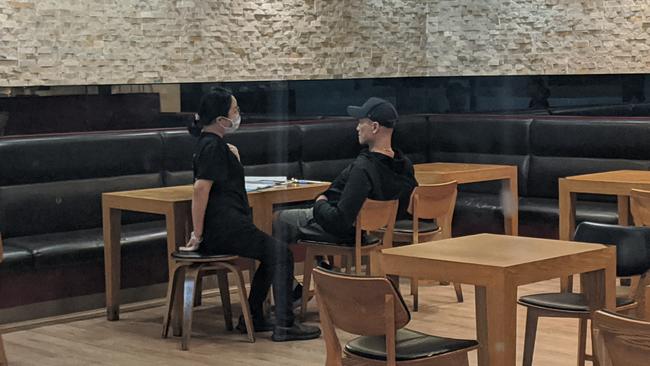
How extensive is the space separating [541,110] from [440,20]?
1363 mm

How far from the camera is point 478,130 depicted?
697cm

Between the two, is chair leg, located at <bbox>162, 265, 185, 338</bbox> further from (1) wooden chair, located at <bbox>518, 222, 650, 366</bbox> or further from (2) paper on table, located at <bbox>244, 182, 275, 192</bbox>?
(1) wooden chair, located at <bbox>518, 222, 650, 366</bbox>

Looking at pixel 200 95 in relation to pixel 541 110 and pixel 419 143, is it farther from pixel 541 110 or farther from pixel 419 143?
pixel 541 110

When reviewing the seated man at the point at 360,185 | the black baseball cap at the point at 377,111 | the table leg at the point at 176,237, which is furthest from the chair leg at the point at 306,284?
the black baseball cap at the point at 377,111

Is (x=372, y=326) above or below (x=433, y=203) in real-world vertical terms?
below

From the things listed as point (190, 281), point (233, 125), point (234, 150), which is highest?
point (233, 125)

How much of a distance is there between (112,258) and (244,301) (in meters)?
0.66

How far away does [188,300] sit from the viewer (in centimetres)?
580

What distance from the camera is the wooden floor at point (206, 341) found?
18.1 feet

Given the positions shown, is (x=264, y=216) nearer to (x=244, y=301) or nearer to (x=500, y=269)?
(x=244, y=301)

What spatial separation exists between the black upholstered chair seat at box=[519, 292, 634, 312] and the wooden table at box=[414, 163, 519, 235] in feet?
5.37

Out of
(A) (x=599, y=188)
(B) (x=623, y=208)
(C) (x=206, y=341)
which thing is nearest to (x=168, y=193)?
(C) (x=206, y=341)

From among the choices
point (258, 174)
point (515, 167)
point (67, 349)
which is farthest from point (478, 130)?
point (67, 349)

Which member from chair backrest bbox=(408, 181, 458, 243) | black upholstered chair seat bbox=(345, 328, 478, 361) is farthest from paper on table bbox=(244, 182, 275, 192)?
black upholstered chair seat bbox=(345, 328, 478, 361)
